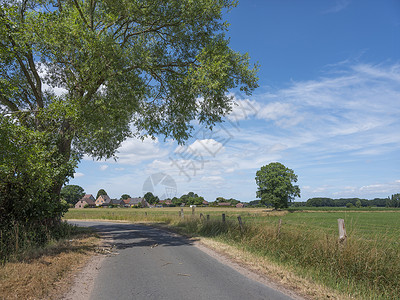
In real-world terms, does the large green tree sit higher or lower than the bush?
higher

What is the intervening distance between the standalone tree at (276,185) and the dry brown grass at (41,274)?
212ft

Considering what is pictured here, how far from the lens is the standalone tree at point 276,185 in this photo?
6931cm

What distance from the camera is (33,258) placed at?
853 cm

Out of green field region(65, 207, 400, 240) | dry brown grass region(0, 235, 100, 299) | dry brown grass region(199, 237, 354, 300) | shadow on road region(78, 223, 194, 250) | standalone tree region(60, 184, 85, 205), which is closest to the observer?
dry brown grass region(0, 235, 100, 299)

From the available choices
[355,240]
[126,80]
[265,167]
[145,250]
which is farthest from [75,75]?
[265,167]

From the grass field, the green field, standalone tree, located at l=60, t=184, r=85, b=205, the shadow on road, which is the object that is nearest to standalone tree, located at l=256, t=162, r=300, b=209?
the green field

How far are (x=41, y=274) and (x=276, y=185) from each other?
69.7 m

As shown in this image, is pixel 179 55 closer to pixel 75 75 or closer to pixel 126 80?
pixel 126 80

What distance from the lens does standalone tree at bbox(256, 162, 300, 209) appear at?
69312 millimetres

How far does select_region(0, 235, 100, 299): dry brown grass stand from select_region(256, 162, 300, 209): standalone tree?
64.5 m

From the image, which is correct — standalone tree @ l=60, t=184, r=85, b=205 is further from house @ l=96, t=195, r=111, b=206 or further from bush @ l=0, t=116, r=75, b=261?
bush @ l=0, t=116, r=75, b=261

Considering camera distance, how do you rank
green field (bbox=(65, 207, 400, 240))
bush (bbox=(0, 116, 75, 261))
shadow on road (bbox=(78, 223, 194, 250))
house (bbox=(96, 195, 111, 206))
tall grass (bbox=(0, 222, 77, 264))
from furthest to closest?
house (bbox=(96, 195, 111, 206)) < shadow on road (bbox=(78, 223, 194, 250)) < tall grass (bbox=(0, 222, 77, 264)) < bush (bbox=(0, 116, 75, 261)) < green field (bbox=(65, 207, 400, 240))

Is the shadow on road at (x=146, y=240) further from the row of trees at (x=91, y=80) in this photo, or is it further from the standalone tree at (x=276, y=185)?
the standalone tree at (x=276, y=185)

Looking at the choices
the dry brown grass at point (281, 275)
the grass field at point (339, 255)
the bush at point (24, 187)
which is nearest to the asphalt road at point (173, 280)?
the dry brown grass at point (281, 275)
